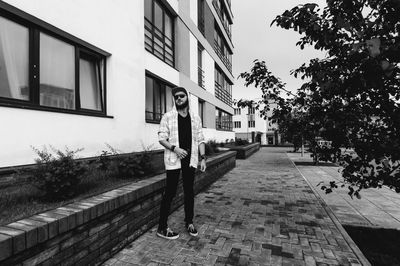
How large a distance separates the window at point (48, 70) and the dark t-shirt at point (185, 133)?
106 inches

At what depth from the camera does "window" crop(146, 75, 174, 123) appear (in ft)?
29.1

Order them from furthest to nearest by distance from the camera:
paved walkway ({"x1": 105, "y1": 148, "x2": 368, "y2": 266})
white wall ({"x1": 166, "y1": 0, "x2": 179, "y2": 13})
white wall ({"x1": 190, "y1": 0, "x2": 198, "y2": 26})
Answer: white wall ({"x1": 190, "y1": 0, "x2": 198, "y2": 26}), white wall ({"x1": 166, "y1": 0, "x2": 179, "y2": 13}), paved walkway ({"x1": 105, "y1": 148, "x2": 368, "y2": 266})

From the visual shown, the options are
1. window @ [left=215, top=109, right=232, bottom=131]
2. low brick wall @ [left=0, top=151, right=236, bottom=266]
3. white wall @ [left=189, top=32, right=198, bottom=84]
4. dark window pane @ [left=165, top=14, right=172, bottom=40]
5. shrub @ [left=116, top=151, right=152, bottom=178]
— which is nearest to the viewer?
low brick wall @ [left=0, top=151, right=236, bottom=266]

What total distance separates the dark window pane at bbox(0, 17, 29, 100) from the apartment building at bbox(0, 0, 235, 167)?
1 cm

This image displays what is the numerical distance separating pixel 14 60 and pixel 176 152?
3278 millimetres

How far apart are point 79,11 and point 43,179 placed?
13.4ft

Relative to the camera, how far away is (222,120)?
21.4 m

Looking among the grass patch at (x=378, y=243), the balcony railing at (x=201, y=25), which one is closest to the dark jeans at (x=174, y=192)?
the grass patch at (x=378, y=243)

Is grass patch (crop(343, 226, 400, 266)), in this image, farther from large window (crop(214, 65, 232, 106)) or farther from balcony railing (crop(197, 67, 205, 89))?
large window (crop(214, 65, 232, 106))

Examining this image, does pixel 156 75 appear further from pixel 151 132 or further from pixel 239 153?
pixel 239 153

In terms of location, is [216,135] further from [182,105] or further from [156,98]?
[182,105]

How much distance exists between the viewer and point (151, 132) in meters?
8.38

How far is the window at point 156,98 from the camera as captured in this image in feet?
29.1

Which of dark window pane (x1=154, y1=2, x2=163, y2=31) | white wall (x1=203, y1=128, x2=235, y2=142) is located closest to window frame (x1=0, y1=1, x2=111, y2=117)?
dark window pane (x1=154, y1=2, x2=163, y2=31)
